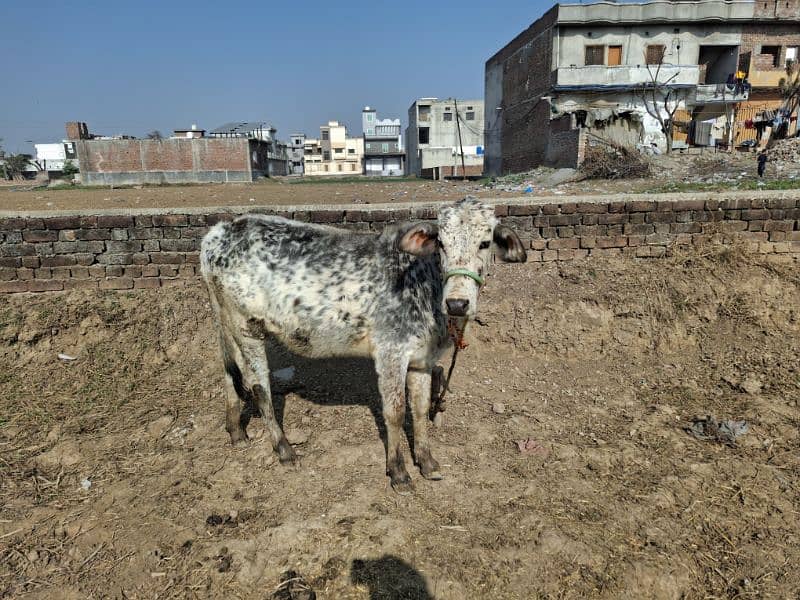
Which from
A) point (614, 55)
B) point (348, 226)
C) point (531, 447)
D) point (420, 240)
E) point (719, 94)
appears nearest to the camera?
point (420, 240)

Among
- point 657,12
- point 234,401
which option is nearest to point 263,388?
point 234,401

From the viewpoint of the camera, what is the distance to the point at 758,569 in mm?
2588

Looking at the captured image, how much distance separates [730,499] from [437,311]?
2.14 m

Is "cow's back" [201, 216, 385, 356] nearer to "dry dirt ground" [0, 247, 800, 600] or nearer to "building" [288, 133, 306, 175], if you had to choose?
"dry dirt ground" [0, 247, 800, 600]

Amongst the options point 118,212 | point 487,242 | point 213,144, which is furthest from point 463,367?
point 213,144

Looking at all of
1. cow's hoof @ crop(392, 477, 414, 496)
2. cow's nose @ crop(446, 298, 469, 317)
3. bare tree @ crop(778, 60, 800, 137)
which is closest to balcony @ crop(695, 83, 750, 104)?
bare tree @ crop(778, 60, 800, 137)

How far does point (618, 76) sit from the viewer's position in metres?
21.9

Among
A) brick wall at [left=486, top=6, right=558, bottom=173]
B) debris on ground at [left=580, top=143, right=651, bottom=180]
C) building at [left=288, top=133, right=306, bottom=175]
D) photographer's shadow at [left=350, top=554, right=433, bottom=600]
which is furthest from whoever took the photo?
building at [left=288, top=133, right=306, bottom=175]

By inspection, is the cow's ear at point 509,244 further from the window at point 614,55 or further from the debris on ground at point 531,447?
the window at point 614,55

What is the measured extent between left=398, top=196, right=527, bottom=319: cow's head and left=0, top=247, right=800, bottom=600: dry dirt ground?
135cm

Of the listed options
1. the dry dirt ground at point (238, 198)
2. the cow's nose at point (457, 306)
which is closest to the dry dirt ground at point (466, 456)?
the cow's nose at point (457, 306)

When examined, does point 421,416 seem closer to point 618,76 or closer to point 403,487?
point 403,487

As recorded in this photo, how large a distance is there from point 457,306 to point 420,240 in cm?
57

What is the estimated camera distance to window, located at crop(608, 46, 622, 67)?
22.7 m
